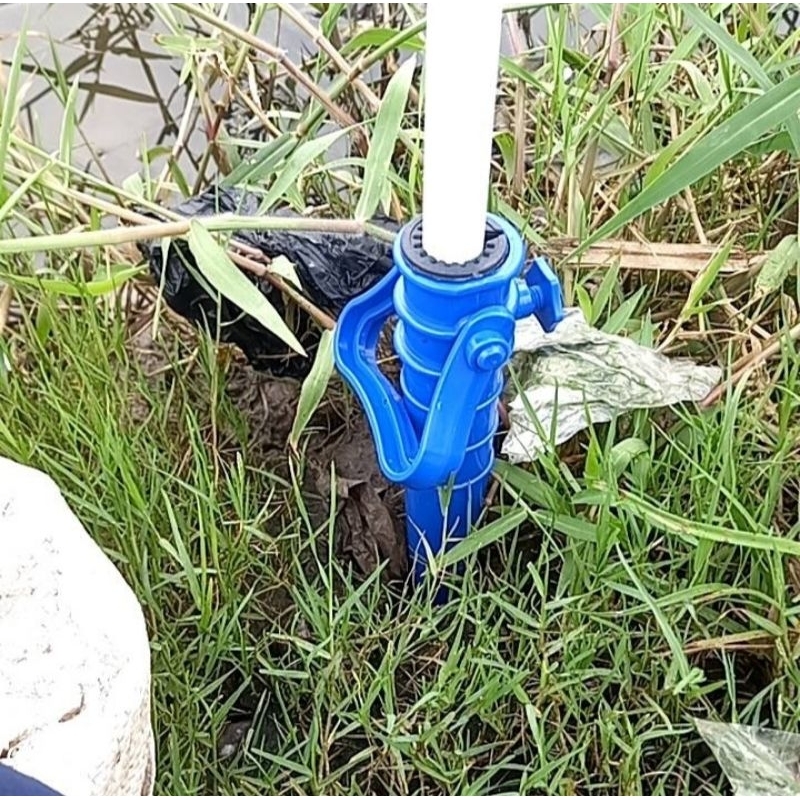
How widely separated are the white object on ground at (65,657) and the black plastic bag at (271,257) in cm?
29

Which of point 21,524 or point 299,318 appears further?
point 299,318

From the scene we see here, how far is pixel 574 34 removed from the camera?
1.30m

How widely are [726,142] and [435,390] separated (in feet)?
0.87

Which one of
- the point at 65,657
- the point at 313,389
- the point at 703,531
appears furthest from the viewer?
the point at 313,389

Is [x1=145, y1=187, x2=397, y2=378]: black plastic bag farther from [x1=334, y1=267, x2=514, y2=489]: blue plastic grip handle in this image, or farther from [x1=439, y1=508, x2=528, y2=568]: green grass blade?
[x1=439, y1=508, x2=528, y2=568]: green grass blade

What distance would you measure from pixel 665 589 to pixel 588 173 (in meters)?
0.38

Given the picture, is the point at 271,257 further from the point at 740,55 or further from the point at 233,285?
the point at 740,55

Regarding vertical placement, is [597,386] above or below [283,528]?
above

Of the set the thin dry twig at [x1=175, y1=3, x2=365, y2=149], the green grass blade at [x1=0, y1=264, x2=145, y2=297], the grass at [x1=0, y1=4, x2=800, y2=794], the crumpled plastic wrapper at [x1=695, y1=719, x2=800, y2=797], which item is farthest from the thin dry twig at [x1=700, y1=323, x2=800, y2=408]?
the green grass blade at [x1=0, y1=264, x2=145, y2=297]

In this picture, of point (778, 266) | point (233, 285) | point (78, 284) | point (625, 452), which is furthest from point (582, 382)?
point (78, 284)

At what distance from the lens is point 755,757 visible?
2.79 ft

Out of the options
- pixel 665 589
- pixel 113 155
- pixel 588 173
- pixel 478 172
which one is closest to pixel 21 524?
pixel 478 172

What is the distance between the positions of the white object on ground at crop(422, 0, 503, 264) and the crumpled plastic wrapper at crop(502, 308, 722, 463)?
0.15m

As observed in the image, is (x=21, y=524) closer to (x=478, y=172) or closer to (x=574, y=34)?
(x=478, y=172)
